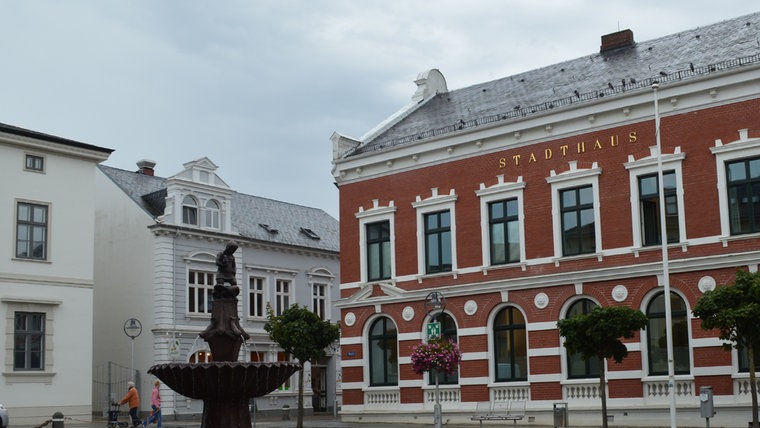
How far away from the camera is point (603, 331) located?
2622 centimetres

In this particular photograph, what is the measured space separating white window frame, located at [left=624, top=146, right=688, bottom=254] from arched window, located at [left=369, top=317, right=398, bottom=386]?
10.3 metres

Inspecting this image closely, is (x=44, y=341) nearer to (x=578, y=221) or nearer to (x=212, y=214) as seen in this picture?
(x=212, y=214)

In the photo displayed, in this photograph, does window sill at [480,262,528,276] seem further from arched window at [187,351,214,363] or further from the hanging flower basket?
arched window at [187,351,214,363]

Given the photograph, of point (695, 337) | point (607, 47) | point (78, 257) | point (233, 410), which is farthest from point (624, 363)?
point (78, 257)

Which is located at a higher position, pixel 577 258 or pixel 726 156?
pixel 726 156

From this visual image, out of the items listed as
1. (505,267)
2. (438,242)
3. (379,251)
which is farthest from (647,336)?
(379,251)

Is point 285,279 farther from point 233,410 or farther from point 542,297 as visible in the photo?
point 233,410

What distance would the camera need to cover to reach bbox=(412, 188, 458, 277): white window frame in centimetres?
3450

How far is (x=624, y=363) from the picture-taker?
97.5ft

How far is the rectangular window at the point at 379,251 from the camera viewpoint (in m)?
36.7

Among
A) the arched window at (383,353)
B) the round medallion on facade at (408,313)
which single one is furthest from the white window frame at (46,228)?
the round medallion on facade at (408,313)

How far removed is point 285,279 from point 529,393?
20.9 m

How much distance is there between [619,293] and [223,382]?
16354mm

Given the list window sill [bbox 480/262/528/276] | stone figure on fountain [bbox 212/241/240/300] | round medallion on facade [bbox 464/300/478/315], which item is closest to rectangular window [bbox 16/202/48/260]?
round medallion on facade [bbox 464/300/478/315]
